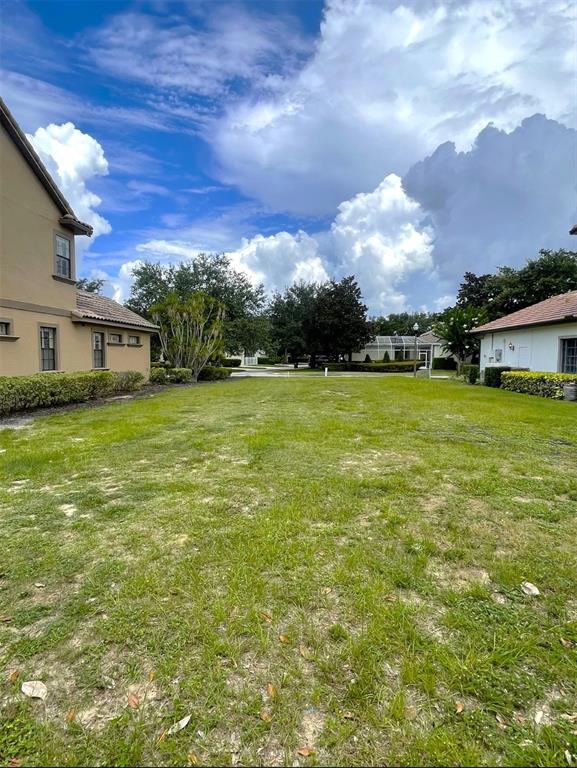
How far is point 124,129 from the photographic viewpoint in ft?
42.8

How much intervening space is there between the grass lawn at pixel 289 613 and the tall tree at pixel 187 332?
15.3 m

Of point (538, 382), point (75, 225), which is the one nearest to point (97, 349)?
point (75, 225)

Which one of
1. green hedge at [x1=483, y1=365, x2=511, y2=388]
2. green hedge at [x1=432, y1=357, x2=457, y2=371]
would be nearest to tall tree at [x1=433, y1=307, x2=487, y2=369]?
green hedge at [x1=483, y1=365, x2=511, y2=388]

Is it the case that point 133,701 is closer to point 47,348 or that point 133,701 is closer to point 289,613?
point 289,613

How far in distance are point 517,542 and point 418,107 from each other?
746 inches

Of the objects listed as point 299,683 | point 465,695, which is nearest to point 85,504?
point 299,683

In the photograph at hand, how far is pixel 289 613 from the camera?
237 cm

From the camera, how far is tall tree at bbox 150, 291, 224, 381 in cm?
1977

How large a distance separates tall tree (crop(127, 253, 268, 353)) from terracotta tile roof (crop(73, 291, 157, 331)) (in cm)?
973

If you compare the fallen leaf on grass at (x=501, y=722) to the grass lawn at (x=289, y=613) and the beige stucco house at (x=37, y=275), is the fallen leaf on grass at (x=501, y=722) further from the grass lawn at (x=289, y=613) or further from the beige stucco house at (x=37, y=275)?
the beige stucco house at (x=37, y=275)

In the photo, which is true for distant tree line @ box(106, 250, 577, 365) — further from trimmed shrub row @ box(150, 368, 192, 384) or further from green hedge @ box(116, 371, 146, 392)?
green hedge @ box(116, 371, 146, 392)

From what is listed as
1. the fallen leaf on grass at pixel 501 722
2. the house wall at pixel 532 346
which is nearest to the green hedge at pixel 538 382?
the house wall at pixel 532 346

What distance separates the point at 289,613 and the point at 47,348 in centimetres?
1298

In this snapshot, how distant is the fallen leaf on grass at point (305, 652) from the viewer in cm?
204
